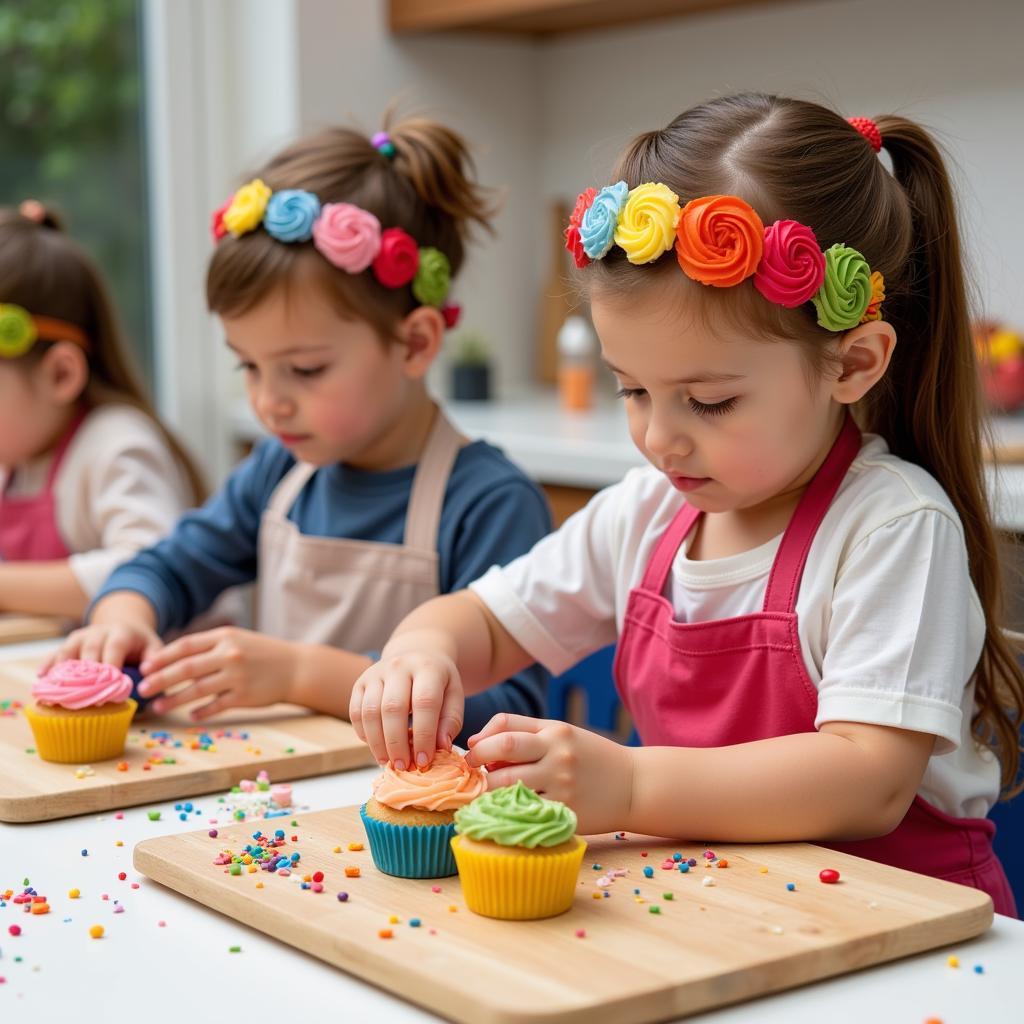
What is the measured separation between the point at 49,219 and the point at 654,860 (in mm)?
1673

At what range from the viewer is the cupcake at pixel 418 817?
0.91 metres

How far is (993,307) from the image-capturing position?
2.70 metres

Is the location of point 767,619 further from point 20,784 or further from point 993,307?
point 993,307

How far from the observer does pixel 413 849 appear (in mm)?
913

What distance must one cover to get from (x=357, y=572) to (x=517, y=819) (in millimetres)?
842

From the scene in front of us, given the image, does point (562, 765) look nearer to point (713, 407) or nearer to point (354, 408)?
point (713, 407)

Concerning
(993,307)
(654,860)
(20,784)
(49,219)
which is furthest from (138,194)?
(654,860)

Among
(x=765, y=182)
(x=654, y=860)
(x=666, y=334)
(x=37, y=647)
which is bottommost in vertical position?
(x=37, y=647)

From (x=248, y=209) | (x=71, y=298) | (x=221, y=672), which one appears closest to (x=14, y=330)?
(x=71, y=298)

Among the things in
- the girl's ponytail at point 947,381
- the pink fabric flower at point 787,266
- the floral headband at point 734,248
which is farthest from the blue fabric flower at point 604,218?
the girl's ponytail at point 947,381

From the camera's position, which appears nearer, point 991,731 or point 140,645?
point 991,731

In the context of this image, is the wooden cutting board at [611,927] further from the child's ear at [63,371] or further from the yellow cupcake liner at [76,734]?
the child's ear at [63,371]

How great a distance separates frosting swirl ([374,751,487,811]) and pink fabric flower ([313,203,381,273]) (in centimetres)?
70

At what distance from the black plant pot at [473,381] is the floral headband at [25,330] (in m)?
1.15
